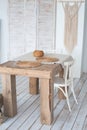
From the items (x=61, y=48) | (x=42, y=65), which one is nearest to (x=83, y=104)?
(x=42, y=65)

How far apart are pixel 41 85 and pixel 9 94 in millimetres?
493

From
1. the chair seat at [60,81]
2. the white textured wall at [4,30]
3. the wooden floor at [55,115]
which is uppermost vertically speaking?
the white textured wall at [4,30]

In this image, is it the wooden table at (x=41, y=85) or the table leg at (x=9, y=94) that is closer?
the wooden table at (x=41, y=85)

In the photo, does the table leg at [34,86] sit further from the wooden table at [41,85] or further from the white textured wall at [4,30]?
the white textured wall at [4,30]

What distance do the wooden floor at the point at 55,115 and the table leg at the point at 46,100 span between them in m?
0.09

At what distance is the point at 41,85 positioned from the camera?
9.38 feet

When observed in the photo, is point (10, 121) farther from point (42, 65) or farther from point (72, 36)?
point (72, 36)

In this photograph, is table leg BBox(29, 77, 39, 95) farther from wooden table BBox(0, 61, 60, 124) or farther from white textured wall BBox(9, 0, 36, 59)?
white textured wall BBox(9, 0, 36, 59)

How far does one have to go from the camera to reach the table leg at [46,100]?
9.34 ft

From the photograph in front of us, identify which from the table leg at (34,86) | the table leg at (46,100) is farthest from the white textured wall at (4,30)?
the table leg at (46,100)

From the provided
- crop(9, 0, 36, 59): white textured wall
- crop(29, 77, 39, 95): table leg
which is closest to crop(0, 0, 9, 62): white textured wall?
crop(9, 0, 36, 59): white textured wall

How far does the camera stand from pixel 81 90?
14.0 ft

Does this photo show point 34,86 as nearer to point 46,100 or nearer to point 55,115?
point 55,115

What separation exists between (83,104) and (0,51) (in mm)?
3042
